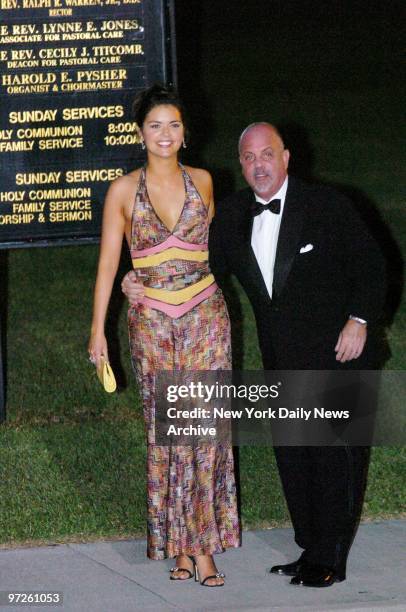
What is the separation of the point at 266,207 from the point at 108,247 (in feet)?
2.32

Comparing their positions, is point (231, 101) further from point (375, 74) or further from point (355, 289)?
point (355, 289)

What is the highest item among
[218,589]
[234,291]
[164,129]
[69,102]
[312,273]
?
[69,102]

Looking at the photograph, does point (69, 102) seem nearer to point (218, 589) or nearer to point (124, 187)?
point (124, 187)

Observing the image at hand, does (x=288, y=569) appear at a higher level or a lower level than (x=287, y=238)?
lower

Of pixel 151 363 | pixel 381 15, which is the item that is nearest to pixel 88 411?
pixel 151 363

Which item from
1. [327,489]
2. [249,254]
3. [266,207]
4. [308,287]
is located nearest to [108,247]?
[249,254]

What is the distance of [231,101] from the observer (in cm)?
2505

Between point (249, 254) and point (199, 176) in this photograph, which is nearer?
point (249, 254)

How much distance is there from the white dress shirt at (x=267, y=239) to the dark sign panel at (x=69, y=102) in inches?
103

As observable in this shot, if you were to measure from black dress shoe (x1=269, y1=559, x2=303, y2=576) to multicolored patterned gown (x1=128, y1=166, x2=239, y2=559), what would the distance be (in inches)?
10.2

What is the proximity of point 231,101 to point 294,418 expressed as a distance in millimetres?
19653

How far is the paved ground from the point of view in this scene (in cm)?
557

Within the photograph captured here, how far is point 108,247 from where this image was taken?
19.2 feet

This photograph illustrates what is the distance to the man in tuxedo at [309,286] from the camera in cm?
565
